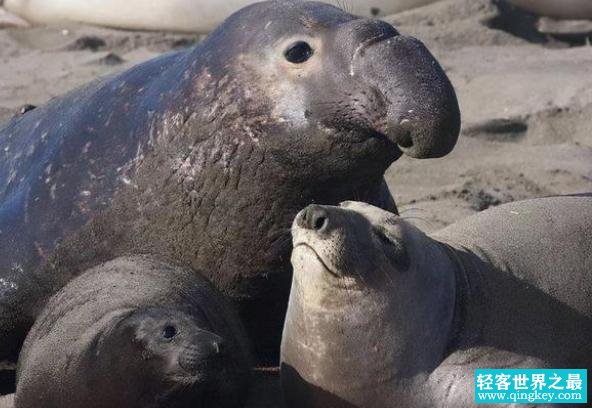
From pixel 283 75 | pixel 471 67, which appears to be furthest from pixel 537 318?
pixel 471 67

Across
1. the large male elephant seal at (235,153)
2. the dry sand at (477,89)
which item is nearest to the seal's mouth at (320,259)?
the large male elephant seal at (235,153)

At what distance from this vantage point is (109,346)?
4.00m

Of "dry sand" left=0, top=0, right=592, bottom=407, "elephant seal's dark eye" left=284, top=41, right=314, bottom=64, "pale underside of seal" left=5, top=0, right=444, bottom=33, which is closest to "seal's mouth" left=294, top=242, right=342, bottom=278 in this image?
"dry sand" left=0, top=0, right=592, bottom=407

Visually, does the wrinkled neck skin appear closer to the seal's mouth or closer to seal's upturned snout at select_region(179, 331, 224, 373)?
the seal's mouth

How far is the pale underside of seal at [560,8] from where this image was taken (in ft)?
32.0

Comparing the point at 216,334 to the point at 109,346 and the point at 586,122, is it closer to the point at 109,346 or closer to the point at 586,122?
the point at 109,346

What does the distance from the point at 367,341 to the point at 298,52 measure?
3.39ft

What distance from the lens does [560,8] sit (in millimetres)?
9797

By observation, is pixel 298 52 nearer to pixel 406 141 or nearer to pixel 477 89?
pixel 406 141

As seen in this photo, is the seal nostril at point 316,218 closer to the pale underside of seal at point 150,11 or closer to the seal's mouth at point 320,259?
the seal's mouth at point 320,259

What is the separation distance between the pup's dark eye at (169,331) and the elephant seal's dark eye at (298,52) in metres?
1.04

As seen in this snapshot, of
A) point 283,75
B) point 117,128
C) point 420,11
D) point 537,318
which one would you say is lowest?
point 420,11

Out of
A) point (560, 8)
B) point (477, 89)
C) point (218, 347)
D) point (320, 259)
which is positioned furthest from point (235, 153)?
point (560, 8)

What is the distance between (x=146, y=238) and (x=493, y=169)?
8.83 ft
